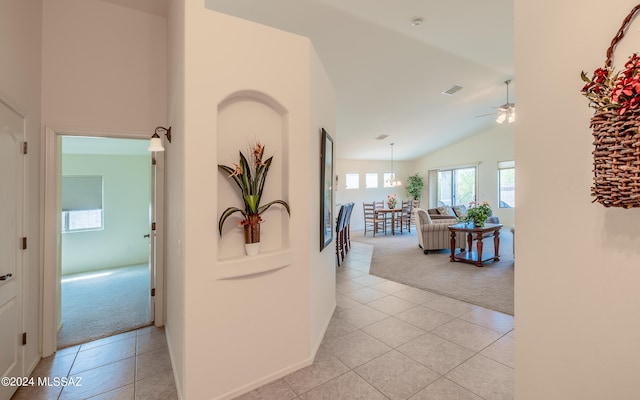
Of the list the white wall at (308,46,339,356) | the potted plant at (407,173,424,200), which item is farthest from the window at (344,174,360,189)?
the white wall at (308,46,339,356)

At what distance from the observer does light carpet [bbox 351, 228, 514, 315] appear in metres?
3.83

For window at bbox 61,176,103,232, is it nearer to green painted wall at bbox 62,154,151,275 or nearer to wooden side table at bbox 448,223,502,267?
green painted wall at bbox 62,154,151,275

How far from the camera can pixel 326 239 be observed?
299cm

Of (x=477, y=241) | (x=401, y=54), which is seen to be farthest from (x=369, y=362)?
(x=401, y=54)

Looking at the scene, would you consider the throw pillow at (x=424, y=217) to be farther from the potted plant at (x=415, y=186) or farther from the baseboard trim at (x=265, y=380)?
the potted plant at (x=415, y=186)

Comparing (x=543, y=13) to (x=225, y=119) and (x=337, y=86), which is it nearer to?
(x=225, y=119)

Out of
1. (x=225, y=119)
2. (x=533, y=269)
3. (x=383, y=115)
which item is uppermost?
(x=383, y=115)

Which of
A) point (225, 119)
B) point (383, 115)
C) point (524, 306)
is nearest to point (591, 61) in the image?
point (524, 306)

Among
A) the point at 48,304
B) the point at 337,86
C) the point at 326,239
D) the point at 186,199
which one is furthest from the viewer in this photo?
the point at 337,86

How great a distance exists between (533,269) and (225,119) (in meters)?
2.02

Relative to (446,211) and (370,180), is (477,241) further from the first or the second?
(370,180)

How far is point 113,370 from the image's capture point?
240cm

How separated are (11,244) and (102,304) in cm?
219

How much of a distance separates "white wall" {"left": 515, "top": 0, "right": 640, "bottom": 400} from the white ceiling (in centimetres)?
281
